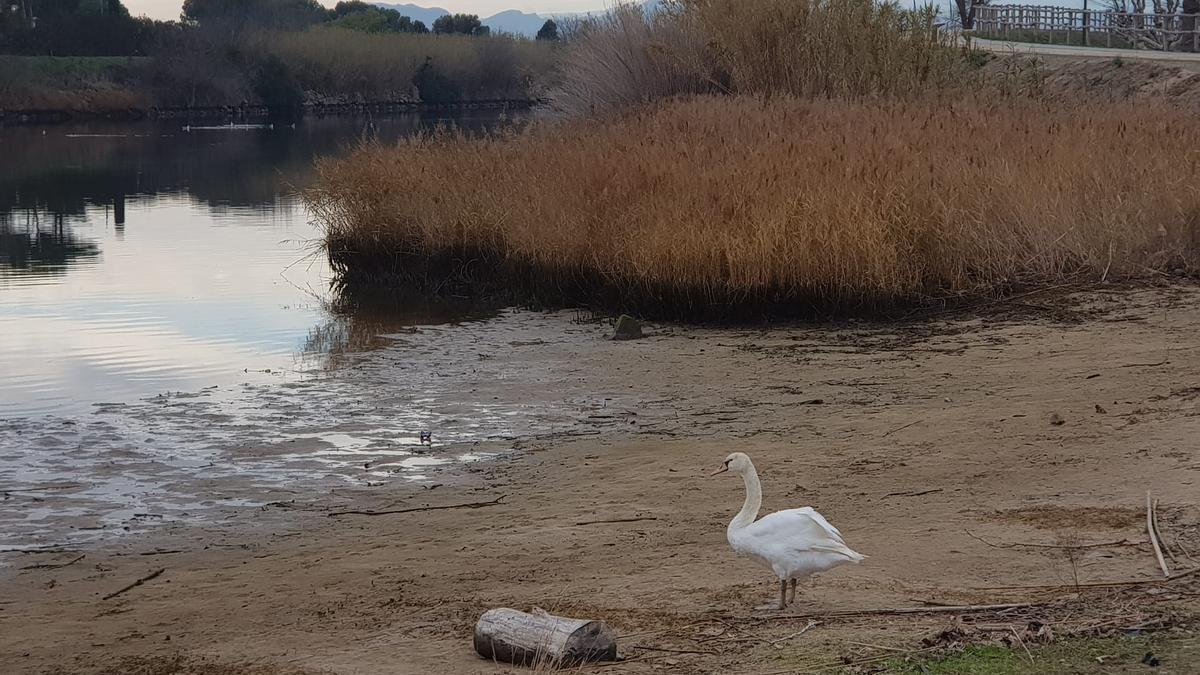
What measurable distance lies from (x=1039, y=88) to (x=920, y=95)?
248cm

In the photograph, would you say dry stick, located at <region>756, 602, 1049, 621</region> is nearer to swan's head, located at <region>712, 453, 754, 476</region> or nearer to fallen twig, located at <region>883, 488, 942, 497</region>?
swan's head, located at <region>712, 453, 754, 476</region>

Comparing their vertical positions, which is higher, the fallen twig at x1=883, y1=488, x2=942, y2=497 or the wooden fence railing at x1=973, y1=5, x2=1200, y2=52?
the wooden fence railing at x1=973, y1=5, x2=1200, y2=52

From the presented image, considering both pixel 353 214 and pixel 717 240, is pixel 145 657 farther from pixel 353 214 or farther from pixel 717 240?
pixel 353 214

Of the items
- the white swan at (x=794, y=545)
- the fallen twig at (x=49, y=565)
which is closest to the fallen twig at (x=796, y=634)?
the white swan at (x=794, y=545)

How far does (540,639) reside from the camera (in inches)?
214

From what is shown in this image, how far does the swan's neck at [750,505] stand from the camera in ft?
20.1

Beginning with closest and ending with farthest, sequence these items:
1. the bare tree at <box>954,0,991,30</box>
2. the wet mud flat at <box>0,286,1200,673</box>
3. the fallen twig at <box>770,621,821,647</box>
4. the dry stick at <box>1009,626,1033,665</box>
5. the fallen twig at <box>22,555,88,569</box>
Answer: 1. the dry stick at <box>1009,626,1033,665</box>
2. the fallen twig at <box>770,621,821,647</box>
3. the wet mud flat at <box>0,286,1200,673</box>
4. the fallen twig at <box>22,555,88,569</box>
5. the bare tree at <box>954,0,991,30</box>

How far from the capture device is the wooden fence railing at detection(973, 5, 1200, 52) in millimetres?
40872

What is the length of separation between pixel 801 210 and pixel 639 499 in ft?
20.7

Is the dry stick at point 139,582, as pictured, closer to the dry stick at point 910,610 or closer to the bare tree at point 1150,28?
the dry stick at point 910,610

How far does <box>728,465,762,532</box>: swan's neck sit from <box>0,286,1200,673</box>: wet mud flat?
37 cm

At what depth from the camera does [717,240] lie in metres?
13.8

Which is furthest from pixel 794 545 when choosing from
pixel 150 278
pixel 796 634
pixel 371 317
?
pixel 150 278

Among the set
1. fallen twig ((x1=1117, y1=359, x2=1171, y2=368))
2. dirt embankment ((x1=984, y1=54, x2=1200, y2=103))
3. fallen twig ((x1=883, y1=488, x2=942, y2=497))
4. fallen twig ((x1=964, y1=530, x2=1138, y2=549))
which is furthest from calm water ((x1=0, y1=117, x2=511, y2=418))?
dirt embankment ((x1=984, y1=54, x2=1200, y2=103))
